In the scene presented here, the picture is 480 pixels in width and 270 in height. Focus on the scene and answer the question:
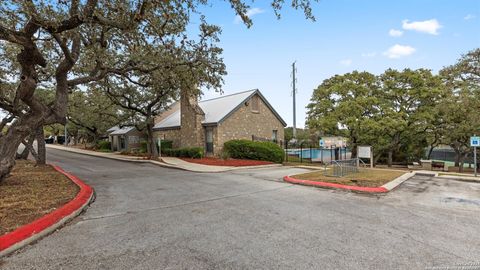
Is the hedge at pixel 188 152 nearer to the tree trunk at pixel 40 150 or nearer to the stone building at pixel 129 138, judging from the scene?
the tree trunk at pixel 40 150

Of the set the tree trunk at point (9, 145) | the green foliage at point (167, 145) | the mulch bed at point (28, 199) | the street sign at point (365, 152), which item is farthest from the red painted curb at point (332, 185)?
the green foliage at point (167, 145)

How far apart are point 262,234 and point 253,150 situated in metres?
15.7

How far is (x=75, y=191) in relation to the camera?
809 cm

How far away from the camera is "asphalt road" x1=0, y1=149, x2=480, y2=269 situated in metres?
3.59

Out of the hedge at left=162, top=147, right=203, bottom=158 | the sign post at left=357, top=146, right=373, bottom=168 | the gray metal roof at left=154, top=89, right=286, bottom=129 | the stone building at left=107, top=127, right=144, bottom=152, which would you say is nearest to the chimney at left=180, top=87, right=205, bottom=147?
the gray metal roof at left=154, top=89, right=286, bottom=129

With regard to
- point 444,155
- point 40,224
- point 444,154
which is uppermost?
point 40,224

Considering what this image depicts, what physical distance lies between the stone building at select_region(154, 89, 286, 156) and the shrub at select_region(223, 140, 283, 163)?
1006mm

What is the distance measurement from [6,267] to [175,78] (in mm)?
10188

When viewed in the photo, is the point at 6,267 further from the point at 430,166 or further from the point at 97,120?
the point at 97,120

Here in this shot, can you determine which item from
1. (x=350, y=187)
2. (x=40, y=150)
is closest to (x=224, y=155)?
(x=40, y=150)

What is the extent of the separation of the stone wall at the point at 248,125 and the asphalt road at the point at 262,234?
13.5 m

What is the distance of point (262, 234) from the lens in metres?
4.63

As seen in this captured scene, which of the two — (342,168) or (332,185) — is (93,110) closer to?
(342,168)

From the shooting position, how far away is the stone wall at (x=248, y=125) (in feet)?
69.8
